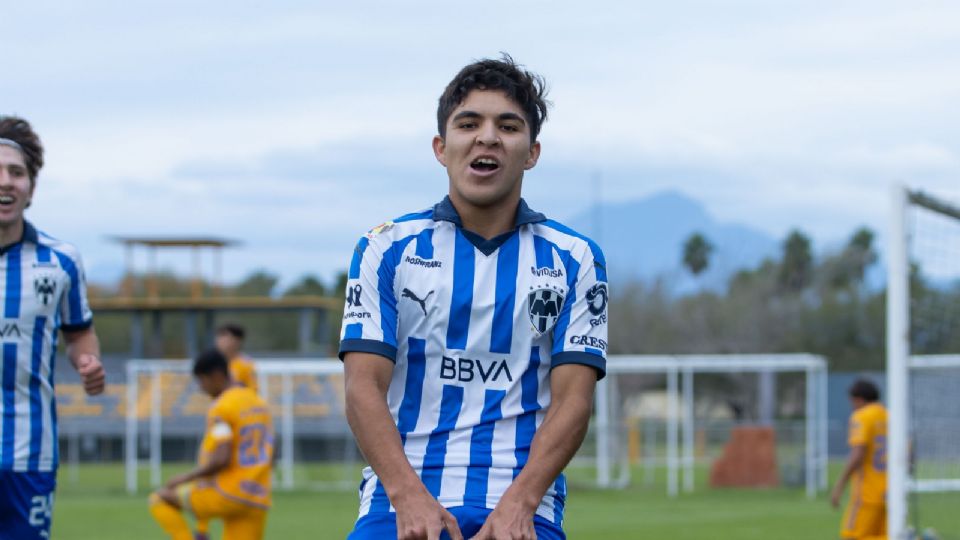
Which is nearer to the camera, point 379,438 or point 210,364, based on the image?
point 379,438

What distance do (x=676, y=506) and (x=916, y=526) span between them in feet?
42.1

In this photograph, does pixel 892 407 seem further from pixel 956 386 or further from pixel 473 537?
pixel 473 537

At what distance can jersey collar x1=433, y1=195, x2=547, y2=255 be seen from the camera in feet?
14.1

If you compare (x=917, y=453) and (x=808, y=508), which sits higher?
(x=917, y=453)

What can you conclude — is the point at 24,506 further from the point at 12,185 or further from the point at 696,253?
the point at 696,253

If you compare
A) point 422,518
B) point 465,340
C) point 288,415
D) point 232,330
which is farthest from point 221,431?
point 288,415

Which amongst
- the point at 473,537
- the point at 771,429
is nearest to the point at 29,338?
the point at 473,537

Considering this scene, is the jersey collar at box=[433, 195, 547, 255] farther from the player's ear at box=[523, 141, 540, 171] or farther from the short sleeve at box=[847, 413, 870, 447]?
the short sleeve at box=[847, 413, 870, 447]

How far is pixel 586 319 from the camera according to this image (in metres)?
4.27

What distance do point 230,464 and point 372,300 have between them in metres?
8.41

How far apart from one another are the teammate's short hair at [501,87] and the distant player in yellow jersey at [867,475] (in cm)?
1049

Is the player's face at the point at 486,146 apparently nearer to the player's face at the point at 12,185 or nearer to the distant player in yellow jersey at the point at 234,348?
the player's face at the point at 12,185

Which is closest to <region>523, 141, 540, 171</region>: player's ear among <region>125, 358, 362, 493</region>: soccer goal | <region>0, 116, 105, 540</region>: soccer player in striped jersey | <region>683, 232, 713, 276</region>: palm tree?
<region>0, 116, 105, 540</region>: soccer player in striped jersey

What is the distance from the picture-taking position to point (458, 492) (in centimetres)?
406
